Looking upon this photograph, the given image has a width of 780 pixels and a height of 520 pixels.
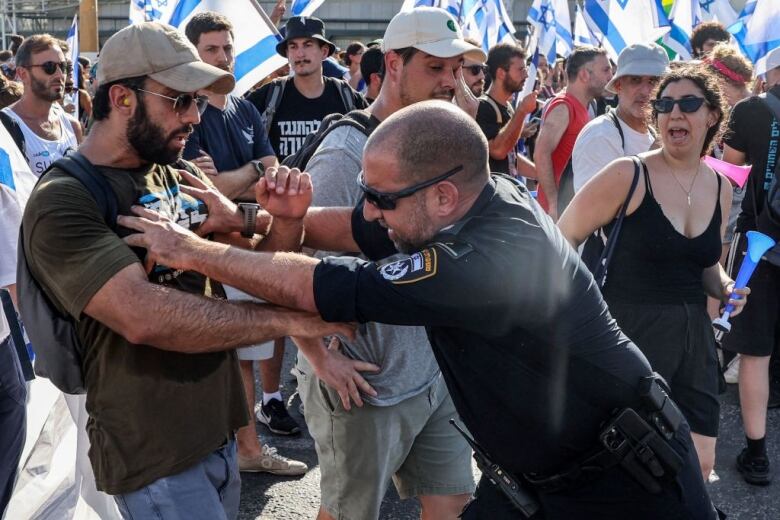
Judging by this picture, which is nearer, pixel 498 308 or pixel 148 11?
pixel 498 308

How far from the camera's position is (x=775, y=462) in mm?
5000

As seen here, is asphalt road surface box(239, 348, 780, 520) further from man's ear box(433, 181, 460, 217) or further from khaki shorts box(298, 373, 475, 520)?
man's ear box(433, 181, 460, 217)

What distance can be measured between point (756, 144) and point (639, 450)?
3496mm

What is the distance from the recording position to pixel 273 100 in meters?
6.20

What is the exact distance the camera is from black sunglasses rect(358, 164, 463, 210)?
86.7 inches

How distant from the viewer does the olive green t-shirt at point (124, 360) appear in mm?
2176

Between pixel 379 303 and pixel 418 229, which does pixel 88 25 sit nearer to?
pixel 418 229

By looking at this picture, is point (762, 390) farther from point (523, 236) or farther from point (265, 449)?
point (523, 236)

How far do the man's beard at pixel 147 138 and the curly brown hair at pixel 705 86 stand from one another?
2237mm

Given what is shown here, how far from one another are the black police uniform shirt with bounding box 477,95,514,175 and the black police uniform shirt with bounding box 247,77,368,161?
52.5 inches

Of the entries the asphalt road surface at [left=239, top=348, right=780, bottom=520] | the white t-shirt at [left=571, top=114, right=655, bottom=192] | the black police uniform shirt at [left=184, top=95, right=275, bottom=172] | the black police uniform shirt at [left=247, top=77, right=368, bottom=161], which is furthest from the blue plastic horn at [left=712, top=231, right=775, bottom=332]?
the black police uniform shirt at [left=247, top=77, right=368, bottom=161]

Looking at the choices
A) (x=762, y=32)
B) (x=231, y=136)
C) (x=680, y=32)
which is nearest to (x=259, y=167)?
(x=231, y=136)

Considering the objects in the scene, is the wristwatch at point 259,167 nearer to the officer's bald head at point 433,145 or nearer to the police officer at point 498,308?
the police officer at point 498,308

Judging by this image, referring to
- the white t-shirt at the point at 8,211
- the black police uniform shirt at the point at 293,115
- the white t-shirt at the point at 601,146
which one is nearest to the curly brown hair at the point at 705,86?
the white t-shirt at the point at 601,146
